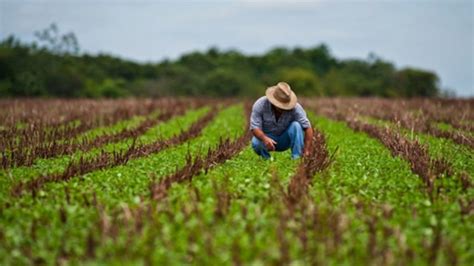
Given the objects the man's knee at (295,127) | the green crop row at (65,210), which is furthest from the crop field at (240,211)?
the man's knee at (295,127)

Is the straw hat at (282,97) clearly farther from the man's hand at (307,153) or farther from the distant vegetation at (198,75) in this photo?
the distant vegetation at (198,75)

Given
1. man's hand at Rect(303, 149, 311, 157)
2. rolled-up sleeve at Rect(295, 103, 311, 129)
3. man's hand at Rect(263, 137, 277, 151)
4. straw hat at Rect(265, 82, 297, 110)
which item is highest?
straw hat at Rect(265, 82, 297, 110)

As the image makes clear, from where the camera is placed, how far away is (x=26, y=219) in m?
6.07

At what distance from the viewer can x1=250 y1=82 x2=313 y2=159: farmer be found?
9039mm

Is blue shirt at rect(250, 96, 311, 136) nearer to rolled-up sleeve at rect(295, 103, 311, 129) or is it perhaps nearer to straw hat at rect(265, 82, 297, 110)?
rolled-up sleeve at rect(295, 103, 311, 129)

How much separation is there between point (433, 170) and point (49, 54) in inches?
2184

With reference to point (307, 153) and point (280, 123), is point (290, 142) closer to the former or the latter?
point (280, 123)

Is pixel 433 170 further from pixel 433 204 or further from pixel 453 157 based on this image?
pixel 453 157

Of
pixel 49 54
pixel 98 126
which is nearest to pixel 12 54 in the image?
pixel 49 54

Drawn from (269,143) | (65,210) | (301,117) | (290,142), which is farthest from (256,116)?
(65,210)

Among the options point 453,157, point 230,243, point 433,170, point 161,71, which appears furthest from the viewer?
point 161,71

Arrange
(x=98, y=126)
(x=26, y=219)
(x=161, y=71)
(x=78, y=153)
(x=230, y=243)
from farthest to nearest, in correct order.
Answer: (x=161, y=71)
(x=98, y=126)
(x=78, y=153)
(x=26, y=219)
(x=230, y=243)

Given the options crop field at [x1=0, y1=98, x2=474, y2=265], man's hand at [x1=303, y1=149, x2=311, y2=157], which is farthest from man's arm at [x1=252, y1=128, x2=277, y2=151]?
man's hand at [x1=303, y1=149, x2=311, y2=157]

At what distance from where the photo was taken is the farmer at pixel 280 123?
904cm
